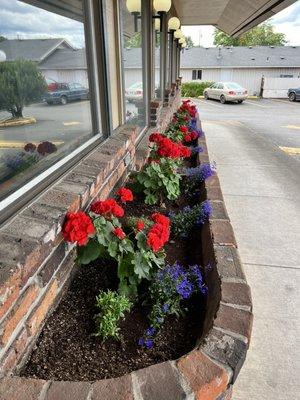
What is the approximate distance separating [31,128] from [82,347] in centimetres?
102

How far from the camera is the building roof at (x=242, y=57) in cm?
2844

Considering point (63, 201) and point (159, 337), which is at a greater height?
point (63, 201)

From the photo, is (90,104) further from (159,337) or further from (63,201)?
(159,337)

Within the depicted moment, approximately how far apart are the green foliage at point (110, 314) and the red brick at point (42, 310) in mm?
214

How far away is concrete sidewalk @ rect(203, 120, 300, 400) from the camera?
5.44 feet

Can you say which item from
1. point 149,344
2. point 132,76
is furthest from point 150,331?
point 132,76

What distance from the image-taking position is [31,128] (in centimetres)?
151

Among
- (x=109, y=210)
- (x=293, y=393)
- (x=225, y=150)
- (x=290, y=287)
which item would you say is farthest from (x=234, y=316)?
(x=225, y=150)

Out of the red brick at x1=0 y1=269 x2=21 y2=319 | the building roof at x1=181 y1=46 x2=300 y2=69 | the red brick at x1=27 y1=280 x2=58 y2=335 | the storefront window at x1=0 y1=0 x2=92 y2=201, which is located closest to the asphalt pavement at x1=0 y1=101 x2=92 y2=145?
the storefront window at x1=0 y1=0 x2=92 y2=201

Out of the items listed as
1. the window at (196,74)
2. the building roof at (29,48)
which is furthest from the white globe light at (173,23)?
the window at (196,74)

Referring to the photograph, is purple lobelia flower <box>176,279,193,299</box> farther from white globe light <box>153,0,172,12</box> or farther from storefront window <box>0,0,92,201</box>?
white globe light <box>153,0,172,12</box>

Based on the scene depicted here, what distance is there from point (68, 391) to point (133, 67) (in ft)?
11.2

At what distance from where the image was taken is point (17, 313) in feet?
3.73

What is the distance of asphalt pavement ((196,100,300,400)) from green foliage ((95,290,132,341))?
0.71 metres
